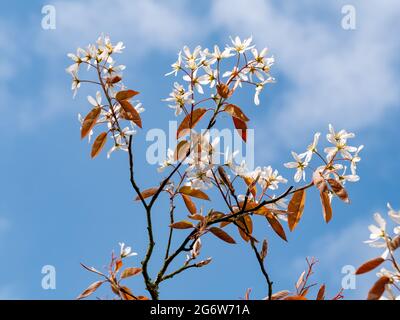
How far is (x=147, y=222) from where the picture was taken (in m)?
1.72

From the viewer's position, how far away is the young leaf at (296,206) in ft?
5.95

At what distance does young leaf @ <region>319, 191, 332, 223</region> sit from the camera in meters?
1.79

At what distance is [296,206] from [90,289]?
662 millimetres

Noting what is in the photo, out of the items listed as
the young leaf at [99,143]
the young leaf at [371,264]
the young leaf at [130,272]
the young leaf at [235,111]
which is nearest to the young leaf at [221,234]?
the young leaf at [130,272]

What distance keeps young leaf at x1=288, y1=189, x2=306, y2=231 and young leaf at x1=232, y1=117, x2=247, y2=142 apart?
251 millimetres

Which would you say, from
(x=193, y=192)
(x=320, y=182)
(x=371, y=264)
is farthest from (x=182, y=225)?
(x=371, y=264)

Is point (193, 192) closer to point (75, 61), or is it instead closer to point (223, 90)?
point (223, 90)

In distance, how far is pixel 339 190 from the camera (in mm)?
1749

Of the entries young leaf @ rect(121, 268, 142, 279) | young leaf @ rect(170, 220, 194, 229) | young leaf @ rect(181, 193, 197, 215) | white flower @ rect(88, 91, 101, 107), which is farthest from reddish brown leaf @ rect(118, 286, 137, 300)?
white flower @ rect(88, 91, 101, 107)

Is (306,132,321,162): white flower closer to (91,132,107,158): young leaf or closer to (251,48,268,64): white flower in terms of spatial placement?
(251,48,268,64): white flower

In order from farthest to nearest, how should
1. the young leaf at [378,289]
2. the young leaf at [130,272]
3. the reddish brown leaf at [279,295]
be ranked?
1. the young leaf at [130,272]
2. the reddish brown leaf at [279,295]
3. the young leaf at [378,289]

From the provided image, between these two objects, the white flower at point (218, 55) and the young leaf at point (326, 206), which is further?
the white flower at point (218, 55)

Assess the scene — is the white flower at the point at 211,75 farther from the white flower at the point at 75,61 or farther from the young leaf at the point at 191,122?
the white flower at the point at 75,61

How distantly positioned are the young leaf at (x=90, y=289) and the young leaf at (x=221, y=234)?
0.36 m
